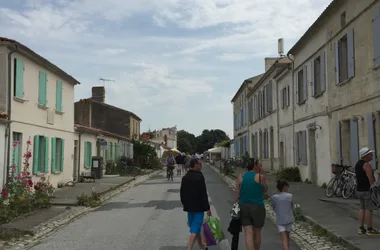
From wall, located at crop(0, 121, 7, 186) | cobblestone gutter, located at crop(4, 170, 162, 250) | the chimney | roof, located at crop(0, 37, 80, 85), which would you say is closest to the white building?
roof, located at crop(0, 37, 80, 85)

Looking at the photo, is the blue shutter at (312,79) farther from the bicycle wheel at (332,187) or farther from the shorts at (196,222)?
the shorts at (196,222)

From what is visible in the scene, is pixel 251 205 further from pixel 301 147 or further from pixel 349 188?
pixel 301 147

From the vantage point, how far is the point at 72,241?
27.2 feet

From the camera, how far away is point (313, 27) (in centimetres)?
1722

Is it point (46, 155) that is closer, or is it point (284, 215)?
point (284, 215)

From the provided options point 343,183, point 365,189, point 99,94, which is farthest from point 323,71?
point 99,94

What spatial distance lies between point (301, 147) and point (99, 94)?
2847 centimetres

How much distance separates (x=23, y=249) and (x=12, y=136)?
24.1 ft

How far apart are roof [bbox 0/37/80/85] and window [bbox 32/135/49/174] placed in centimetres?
284

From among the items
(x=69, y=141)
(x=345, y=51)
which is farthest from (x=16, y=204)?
(x=345, y=51)

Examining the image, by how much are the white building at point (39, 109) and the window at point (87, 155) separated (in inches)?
85.8

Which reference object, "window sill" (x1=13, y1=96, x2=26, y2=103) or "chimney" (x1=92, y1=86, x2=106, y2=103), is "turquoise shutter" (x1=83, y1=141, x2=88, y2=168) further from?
"chimney" (x1=92, y1=86, x2=106, y2=103)

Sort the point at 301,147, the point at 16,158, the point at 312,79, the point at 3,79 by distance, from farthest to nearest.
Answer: the point at 301,147
the point at 312,79
the point at 16,158
the point at 3,79

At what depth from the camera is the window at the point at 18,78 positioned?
Answer: 14305 mm
